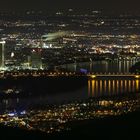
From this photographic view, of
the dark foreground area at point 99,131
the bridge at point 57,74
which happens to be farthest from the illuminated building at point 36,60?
the dark foreground area at point 99,131

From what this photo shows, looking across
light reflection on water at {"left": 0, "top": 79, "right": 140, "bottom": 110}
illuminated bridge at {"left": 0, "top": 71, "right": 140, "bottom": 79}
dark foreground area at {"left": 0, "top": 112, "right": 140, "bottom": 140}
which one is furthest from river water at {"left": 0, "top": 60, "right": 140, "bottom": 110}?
dark foreground area at {"left": 0, "top": 112, "right": 140, "bottom": 140}

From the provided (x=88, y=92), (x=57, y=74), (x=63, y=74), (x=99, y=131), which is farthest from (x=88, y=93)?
(x=99, y=131)

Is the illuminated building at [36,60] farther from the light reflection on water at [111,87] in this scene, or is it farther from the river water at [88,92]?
the light reflection on water at [111,87]

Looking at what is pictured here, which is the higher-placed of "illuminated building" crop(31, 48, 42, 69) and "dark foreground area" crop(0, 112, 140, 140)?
"illuminated building" crop(31, 48, 42, 69)

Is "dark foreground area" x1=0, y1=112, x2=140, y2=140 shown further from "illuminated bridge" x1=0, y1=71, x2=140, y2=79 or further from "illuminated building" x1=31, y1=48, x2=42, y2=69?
"illuminated building" x1=31, y1=48, x2=42, y2=69

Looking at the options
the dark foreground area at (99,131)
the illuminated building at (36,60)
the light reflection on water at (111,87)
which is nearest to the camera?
the dark foreground area at (99,131)

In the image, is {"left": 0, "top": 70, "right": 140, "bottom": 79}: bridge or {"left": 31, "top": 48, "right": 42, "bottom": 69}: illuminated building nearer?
{"left": 0, "top": 70, "right": 140, "bottom": 79}: bridge

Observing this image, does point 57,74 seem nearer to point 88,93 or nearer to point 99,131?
point 88,93

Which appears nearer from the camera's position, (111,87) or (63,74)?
(111,87)

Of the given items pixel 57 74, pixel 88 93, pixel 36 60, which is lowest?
pixel 88 93

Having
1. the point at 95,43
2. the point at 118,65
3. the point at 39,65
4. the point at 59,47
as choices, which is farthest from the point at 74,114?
the point at 95,43
